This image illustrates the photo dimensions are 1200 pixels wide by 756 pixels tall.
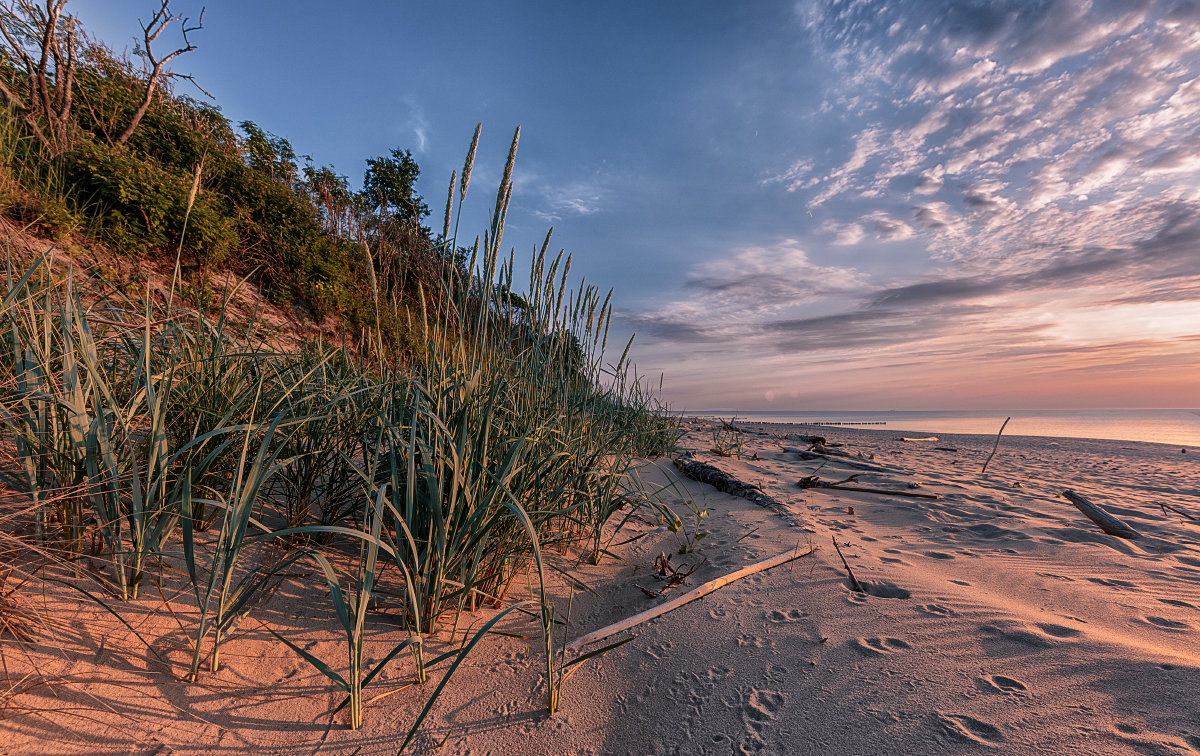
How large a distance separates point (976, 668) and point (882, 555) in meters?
1.11

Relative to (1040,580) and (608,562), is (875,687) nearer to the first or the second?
(608,562)

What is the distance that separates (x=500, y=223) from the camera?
1560mm

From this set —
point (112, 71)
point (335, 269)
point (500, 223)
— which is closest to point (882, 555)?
point (500, 223)

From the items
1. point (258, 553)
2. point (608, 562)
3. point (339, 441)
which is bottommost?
point (608, 562)

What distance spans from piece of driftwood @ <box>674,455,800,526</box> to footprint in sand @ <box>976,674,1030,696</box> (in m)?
1.47

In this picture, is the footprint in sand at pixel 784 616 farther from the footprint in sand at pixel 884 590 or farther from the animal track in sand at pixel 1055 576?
the animal track in sand at pixel 1055 576

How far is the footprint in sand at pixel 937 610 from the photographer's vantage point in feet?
5.10

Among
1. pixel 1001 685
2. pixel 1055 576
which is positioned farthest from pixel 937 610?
pixel 1055 576

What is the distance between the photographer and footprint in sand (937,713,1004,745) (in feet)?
3.23

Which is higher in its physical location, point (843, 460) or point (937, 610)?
point (843, 460)

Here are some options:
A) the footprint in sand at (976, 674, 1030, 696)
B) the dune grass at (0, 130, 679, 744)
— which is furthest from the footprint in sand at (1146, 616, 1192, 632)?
the dune grass at (0, 130, 679, 744)

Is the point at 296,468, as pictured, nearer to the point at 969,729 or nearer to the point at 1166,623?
the point at 969,729

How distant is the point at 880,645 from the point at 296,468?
2.12 meters

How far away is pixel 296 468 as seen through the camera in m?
1.59
